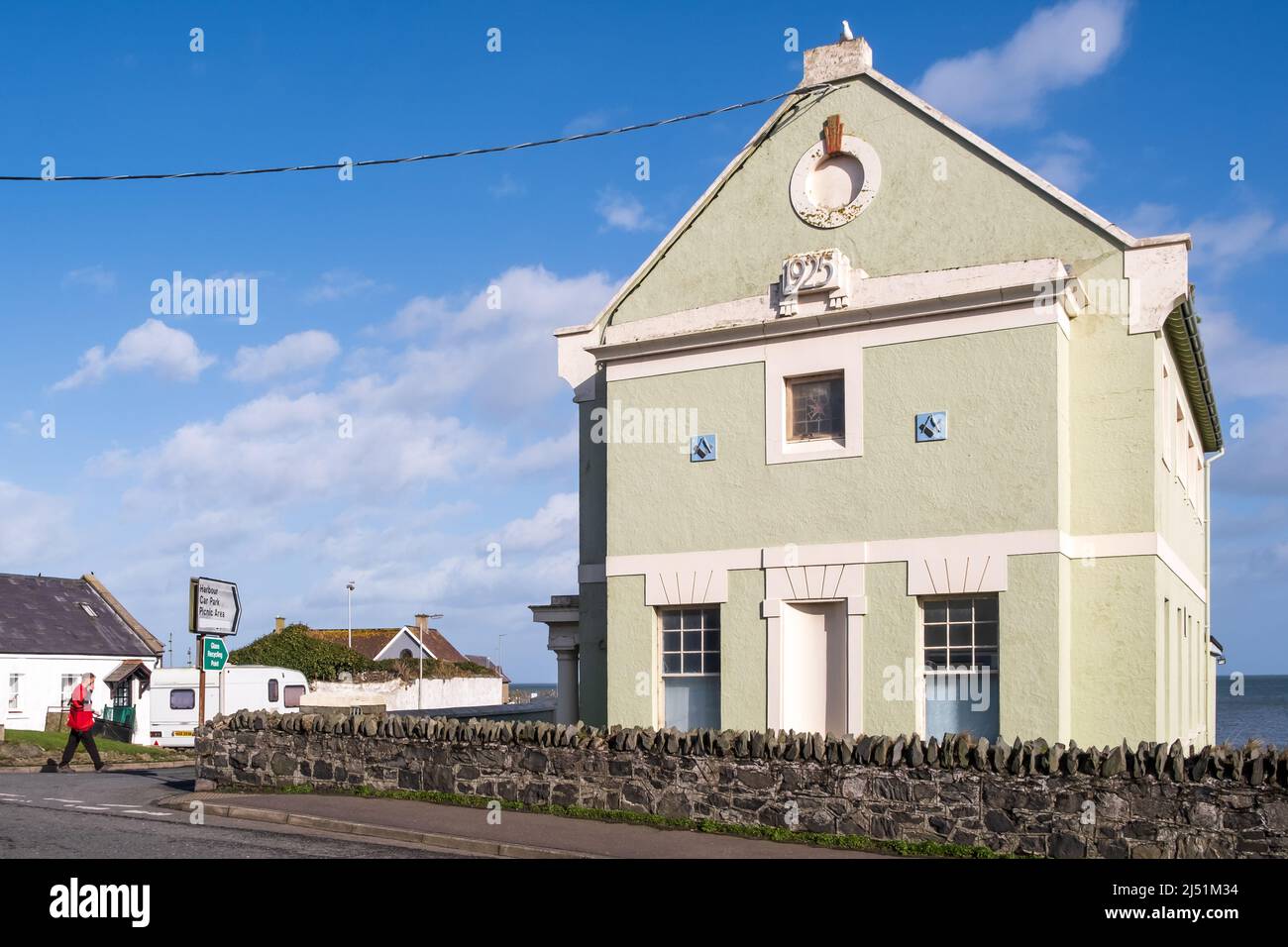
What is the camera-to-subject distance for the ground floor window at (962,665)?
15727 mm

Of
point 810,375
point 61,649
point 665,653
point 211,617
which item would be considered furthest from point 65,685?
point 810,375

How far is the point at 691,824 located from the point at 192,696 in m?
27.5

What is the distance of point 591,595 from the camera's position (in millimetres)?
19984

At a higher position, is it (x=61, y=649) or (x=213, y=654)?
(x=213, y=654)

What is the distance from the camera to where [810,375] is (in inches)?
683

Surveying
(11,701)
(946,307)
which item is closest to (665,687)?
(946,307)

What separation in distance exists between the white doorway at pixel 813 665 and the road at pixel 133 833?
553 cm

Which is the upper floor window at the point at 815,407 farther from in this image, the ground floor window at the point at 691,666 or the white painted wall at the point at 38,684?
the white painted wall at the point at 38,684

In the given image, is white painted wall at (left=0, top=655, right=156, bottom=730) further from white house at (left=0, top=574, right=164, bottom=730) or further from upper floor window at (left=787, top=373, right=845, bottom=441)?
upper floor window at (left=787, top=373, right=845, bottom=441)

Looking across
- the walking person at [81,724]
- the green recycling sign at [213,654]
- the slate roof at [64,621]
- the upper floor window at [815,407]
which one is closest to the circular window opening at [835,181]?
the upper floor window at [815,407]

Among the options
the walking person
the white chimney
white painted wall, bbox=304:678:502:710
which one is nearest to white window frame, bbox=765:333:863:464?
the white chimney

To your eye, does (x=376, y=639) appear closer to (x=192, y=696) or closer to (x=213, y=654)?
(x=192, y=696)

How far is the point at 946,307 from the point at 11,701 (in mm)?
42123

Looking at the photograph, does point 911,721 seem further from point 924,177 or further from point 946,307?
point 924,177
